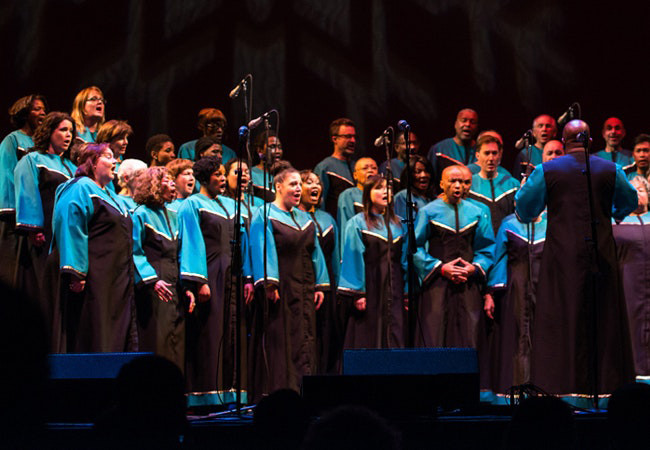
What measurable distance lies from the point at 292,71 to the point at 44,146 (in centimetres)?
402

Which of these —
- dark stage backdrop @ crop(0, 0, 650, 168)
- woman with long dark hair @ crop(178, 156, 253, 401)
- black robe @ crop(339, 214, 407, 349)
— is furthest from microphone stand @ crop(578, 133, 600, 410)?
dark stage backdrop @ crop(0, 0, 650, 168)

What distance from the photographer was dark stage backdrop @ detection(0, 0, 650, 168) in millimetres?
9469

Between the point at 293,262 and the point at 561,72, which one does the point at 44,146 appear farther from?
the point at 561,72

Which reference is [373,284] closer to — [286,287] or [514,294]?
[286,287]

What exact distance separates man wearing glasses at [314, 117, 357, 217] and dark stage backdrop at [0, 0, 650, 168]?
1.05 meters

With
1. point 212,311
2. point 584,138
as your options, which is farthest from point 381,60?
point 584,138

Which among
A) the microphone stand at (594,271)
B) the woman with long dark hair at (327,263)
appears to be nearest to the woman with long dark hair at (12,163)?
the woman with long dark hair at (327,263)

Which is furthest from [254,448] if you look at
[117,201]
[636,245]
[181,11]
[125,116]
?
[181,11]

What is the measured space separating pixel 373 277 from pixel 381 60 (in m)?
3.39

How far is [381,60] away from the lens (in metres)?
9.87

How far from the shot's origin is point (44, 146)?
20.5 ft

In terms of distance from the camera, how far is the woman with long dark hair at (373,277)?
7250 mm

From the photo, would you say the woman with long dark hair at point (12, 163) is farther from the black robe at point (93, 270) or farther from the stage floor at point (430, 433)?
the stage floor at point (430, 433)

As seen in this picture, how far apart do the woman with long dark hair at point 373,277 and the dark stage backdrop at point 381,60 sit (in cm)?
237
